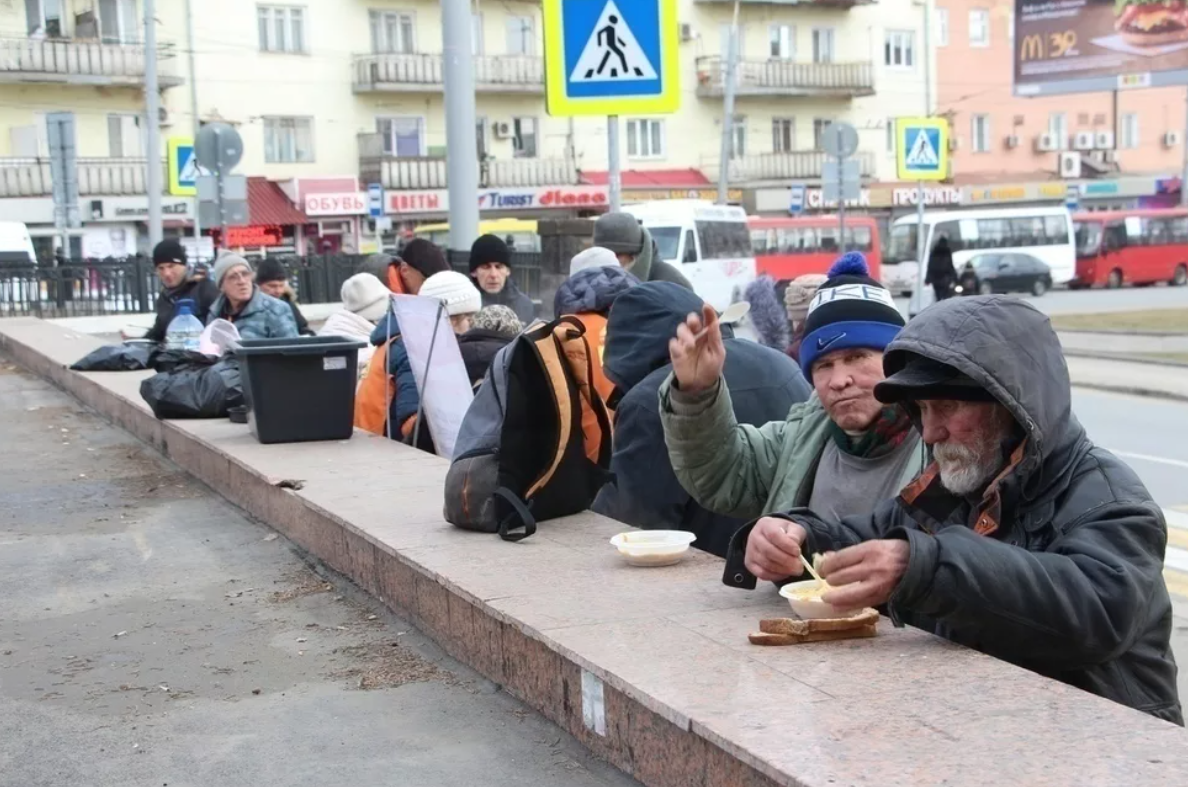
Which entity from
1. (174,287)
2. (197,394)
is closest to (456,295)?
(197,394)

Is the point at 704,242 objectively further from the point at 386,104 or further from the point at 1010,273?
the point at 386,104

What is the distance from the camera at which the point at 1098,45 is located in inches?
1613

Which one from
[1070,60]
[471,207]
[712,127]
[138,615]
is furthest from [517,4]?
[138,615]

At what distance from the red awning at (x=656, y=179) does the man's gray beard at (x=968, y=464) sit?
49.7m

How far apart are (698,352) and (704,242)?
1342 inches

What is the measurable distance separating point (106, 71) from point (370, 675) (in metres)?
43.7

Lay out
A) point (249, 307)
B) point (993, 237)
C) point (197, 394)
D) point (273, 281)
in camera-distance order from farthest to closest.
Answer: point (993, 237), point (273, 281), point (249, 307), point (197, 394)

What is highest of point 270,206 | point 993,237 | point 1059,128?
point 1059,128

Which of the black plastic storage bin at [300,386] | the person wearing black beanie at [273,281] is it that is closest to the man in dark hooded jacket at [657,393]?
the black plastic storage bin at [300,386]

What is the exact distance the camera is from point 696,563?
495cm

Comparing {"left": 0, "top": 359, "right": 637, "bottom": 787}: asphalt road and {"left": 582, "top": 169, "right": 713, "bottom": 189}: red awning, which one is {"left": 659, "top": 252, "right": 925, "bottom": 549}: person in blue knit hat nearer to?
{"left": 0, "top": 359, "right": 637, "bottom": 787}: asphalt road

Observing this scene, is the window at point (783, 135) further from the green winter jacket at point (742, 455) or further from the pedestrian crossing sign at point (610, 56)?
the green winter jacket at point (742, 455)

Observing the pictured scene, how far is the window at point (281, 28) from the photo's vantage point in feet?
158

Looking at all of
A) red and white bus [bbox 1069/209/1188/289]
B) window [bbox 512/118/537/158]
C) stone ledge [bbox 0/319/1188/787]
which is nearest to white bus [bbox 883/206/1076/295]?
red and white bus [bbox 1069/209/1188/289]
